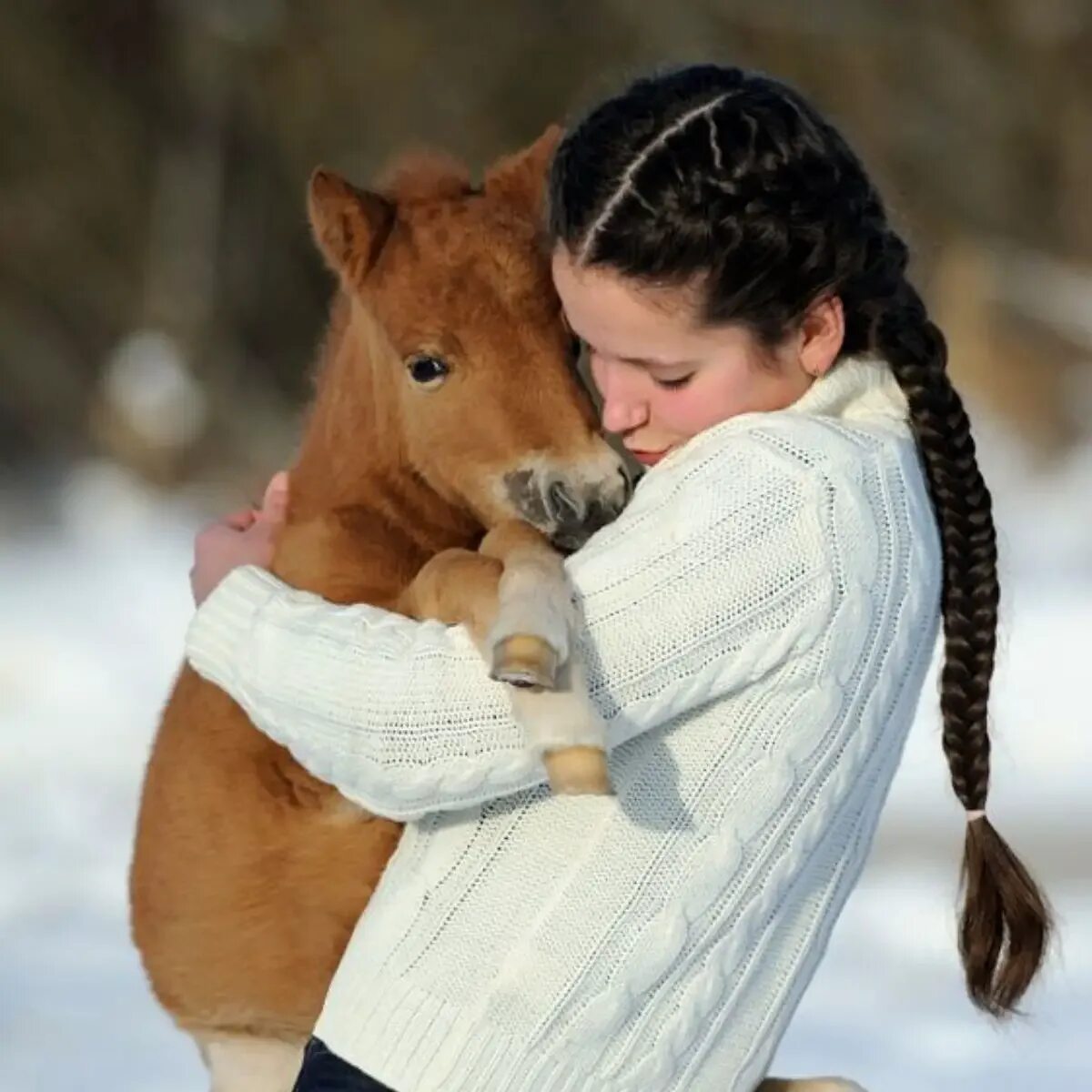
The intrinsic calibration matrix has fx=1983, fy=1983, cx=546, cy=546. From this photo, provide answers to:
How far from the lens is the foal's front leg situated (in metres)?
1.20

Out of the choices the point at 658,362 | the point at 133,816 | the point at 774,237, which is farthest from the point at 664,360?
the point at 133,816

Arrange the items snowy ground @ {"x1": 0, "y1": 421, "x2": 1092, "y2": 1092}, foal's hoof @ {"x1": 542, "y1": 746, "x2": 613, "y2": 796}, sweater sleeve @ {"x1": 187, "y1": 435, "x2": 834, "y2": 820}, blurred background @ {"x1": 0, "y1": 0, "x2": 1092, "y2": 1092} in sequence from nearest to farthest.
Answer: foal's hoof @ {"x1": 542, "y1": 746, "x2": 613, "y2": 796}
sweater sleeve @ {"x1": 187, "y1": 435, "x2": 834, "y2": 820}
snowy ground @ {"x1": 0, "y1": 421, "x2": 1092, "y2": 1092}
blurred background @ {"x1": 0, "y1": 0, "x2": 1092, "y2": 1092}

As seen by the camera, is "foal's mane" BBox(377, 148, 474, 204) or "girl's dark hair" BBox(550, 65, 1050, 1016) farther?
"foal's mane" BBox(377, 148, 474, 204)

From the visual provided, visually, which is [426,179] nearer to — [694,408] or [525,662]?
[694,408]

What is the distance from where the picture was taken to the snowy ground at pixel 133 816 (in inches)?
134

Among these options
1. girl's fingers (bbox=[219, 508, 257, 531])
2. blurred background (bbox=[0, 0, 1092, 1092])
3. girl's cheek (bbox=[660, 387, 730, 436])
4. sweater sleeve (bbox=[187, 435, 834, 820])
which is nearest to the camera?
sweater sleeve (bbox=[187, 435, 834, 820])

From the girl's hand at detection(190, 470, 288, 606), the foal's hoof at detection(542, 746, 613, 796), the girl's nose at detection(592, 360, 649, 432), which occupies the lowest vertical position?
the girl's hand at detection(190, 470, 288, 606)

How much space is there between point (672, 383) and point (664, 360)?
0.09ft

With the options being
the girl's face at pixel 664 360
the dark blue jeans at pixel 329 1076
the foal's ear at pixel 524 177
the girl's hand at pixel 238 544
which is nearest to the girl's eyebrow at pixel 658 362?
the girl's face at pixel 664 360

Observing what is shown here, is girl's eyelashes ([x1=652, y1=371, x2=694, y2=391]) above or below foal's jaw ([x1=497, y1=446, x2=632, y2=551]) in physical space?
above

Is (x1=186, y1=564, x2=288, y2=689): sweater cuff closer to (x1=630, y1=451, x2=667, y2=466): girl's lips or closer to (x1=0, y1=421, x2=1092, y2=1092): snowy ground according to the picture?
(x1=630, y1=451, x2=667, y2=466): girl's lips

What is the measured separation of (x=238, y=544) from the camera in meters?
1.65

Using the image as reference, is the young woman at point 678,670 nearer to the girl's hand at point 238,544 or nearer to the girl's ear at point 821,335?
the girl's ear at point 821,335

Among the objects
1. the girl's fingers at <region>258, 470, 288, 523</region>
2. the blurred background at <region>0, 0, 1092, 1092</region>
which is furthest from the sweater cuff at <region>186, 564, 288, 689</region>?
the blurred background at <region>0, 0, 1092, 1092</region>
